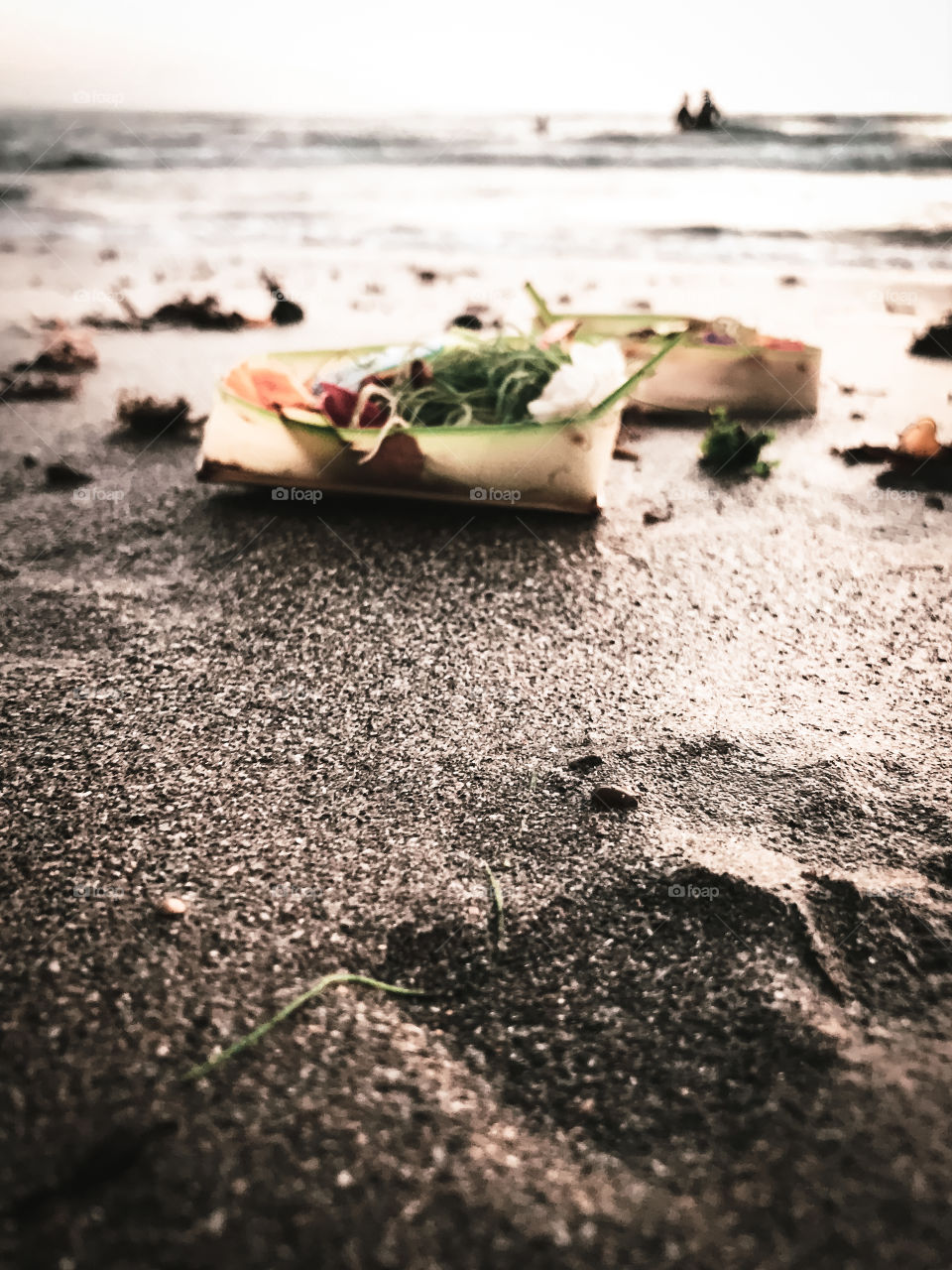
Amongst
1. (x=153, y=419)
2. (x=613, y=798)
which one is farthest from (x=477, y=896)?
(x=153, y=419)

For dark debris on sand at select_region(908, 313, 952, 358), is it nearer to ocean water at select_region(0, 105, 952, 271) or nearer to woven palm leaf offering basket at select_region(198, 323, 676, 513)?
woven palm leaf offering basket at select_region(198, 323, 676, 513)

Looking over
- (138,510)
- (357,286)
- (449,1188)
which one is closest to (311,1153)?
(449,1188)

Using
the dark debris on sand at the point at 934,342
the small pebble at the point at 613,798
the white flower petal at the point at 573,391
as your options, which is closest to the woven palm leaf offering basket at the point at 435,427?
the white flower petal at the point at 573,391

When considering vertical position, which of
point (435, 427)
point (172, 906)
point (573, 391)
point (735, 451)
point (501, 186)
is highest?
point (501, 186)

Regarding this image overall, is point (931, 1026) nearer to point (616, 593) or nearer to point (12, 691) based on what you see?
point (616, 593)

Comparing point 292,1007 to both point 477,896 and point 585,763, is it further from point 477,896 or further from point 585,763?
point 585,763

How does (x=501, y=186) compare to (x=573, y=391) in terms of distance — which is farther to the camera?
(x=501, y=186)
